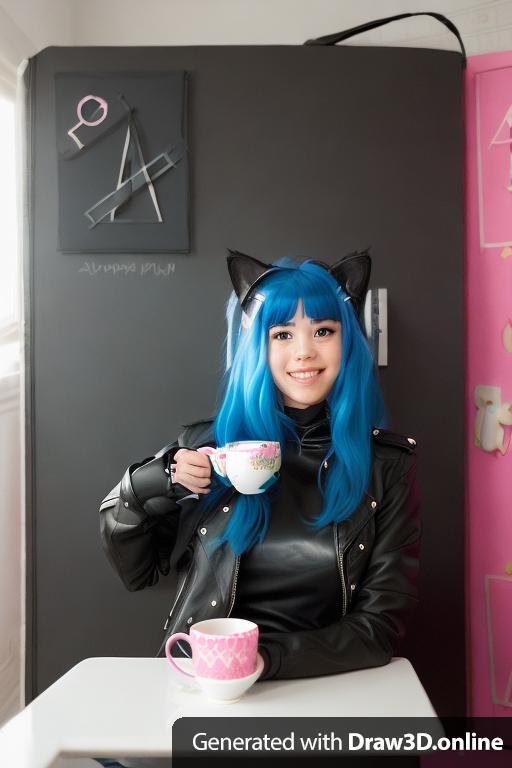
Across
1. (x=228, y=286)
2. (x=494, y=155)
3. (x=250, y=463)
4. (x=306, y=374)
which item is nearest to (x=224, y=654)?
(x=250, y=463)

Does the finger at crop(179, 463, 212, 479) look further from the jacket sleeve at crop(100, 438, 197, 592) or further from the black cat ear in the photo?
the black cat ear

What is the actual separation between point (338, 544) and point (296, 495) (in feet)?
0.43

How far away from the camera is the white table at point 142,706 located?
90 cm

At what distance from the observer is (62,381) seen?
2037 mm

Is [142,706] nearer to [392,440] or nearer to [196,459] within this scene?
[196,459]

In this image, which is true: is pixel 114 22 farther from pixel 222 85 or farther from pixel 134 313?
pixel 134 313

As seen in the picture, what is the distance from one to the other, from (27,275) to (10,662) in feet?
3.48

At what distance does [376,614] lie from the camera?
1353 mm

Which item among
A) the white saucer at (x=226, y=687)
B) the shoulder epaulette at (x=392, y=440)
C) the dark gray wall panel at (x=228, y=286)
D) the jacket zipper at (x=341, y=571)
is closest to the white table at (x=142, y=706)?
the white saucer at (x=226, y=687)

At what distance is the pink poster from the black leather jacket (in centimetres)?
73

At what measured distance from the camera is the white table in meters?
0.90

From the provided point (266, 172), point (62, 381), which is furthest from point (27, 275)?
point (266, 172)

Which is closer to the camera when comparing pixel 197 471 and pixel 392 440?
pixel 197 471

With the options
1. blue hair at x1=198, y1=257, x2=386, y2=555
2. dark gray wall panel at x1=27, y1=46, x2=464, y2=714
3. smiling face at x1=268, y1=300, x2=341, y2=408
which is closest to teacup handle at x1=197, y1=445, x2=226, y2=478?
blue hair at x1=198, y1=257, x2=386, y2=555
